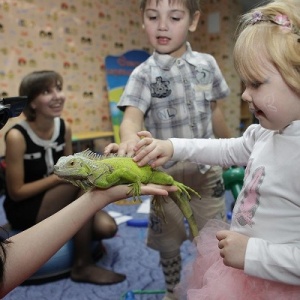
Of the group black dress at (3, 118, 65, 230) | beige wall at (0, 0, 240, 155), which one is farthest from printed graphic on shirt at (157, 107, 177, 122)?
beige wall at (0, 0, 240, 155)

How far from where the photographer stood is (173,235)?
4.13 ft

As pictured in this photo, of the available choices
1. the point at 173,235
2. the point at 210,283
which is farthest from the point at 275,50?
the point at 173,235

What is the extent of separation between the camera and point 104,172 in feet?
2.53

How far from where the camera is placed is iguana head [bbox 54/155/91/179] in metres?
0.71

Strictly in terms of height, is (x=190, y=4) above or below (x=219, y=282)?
above

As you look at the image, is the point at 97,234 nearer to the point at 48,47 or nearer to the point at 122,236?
the point at 122,236

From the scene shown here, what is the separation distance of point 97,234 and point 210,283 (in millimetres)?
1077

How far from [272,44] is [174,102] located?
562mm

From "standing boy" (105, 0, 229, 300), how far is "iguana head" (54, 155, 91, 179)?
0.94ft

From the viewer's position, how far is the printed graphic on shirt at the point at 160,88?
Result: 116 cm

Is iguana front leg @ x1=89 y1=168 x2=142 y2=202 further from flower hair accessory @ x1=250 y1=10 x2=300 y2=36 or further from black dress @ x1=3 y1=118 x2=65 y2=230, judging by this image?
black dress @ x1=3 y1=118 x2=65 y2=230

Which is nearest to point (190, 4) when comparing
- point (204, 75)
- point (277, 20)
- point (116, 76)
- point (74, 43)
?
point (204, 75)

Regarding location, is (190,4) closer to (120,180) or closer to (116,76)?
(120,180)

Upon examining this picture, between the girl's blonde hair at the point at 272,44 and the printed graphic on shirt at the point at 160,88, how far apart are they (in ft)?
1.61
